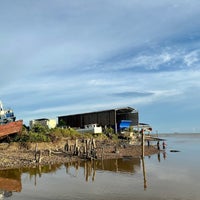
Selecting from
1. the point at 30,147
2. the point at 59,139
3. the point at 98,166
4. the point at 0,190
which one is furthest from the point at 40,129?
the point at 0,190

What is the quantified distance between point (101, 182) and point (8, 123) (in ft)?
63.7

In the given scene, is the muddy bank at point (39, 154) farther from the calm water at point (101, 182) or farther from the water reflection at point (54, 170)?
the calm water at point (101, 182)

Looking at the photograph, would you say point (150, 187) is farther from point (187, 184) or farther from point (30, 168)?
point (30, 168)

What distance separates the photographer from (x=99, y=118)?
217 feet

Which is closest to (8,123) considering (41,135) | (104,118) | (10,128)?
(10,128)

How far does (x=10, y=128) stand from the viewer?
38312 mm

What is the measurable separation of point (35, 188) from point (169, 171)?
531 inches

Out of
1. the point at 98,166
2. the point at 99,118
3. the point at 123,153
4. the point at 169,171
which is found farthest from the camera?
the point at 99,118

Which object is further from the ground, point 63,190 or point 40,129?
point 40,129

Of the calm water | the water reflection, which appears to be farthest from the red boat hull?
the calm water

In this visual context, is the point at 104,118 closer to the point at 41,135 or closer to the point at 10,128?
the point at 41,135

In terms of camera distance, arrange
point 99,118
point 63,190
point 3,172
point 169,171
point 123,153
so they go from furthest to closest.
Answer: point 99,118
point 123,153
point 169,171
point 3,172
point 63,190

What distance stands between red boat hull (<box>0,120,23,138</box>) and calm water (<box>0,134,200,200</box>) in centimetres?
995

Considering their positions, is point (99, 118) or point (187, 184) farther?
point (99, 118)
